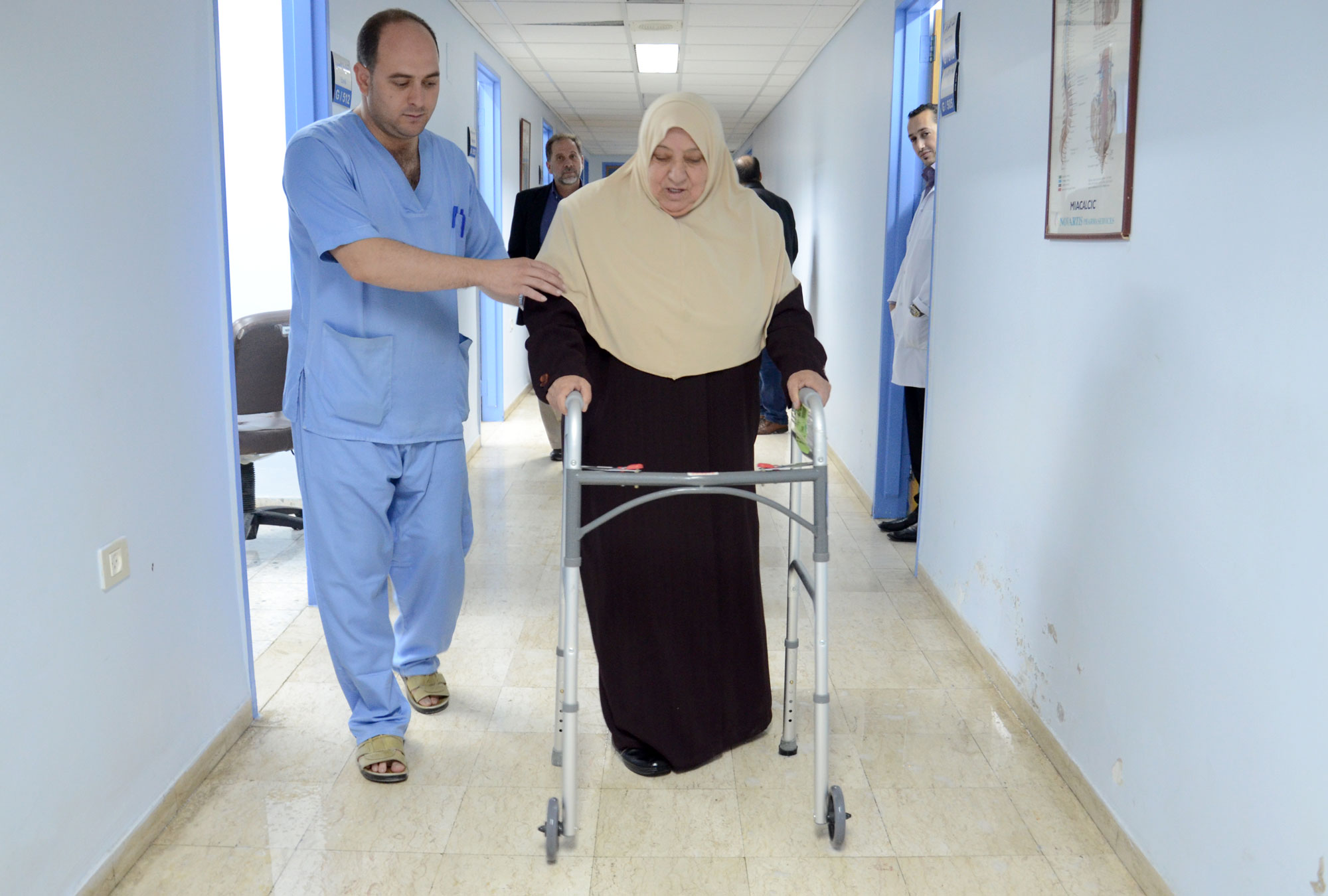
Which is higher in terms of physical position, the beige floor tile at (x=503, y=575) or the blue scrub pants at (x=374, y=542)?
the blue scrub pants at (x=374, y=542)

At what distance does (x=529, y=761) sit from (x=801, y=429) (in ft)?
3.24

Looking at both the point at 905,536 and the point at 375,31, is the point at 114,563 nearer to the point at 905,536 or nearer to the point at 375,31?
the point at 375,31

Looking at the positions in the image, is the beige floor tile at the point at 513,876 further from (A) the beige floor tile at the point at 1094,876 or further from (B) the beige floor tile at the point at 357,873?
(A) the beige floor tile at the point at 1094,876

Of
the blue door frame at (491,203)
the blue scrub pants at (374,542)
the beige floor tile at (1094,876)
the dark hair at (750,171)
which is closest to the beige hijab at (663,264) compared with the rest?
the blue scrub pants at (374,542)

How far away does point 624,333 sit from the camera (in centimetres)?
217

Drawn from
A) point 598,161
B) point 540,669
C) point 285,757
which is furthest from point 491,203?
point 598,161

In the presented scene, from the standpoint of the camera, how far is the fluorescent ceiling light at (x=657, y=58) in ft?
20.4

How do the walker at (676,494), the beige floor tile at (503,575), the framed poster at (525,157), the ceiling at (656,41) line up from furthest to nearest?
the framed poster at (525,157), the ceiling at (656,41), the beige floor tile at (503,575), the walker at (676,494)

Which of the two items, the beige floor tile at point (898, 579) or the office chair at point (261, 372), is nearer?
the beige floor tile at point (898, 579)

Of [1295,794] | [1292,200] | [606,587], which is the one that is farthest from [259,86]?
[1295,794]

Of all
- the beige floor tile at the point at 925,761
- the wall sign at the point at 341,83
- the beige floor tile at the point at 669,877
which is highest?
the wall sign at the point at 341,83

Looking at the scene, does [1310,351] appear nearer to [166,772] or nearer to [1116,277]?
[1116,277]

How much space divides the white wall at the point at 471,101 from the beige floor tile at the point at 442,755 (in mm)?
1623

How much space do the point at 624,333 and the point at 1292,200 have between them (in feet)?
3.93
